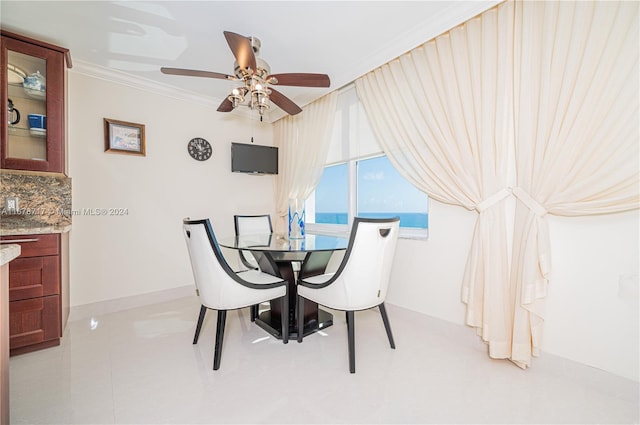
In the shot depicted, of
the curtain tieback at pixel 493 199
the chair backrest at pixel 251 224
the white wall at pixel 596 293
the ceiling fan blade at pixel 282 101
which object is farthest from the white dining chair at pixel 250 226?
the white wall at pixel 596 293

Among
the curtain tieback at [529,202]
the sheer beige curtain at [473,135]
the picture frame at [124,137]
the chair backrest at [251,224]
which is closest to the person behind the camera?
the curtain tieback at [529,202]

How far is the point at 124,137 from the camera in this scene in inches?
116

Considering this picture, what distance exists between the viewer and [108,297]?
2855mm

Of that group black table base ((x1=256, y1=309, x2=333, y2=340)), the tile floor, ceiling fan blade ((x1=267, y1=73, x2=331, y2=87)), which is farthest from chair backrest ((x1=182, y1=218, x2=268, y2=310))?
ceiling fan blade ((x1=267, y1=73, x2=331, y2=87))

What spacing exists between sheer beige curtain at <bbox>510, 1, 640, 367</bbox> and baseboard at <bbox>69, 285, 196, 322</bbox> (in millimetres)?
3376

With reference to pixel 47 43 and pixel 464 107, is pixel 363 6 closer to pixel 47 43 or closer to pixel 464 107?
pixel 464 107

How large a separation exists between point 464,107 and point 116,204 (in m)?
3.51

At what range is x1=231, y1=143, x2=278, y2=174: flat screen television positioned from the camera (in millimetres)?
3738

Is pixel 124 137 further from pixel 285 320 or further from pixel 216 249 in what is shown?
pixel 285 320

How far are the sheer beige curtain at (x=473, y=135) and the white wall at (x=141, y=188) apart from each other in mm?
2524

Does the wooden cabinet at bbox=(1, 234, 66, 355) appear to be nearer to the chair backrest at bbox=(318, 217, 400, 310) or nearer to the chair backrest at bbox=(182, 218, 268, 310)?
the chair backrest at bbox=(182, 218, 268, 310)

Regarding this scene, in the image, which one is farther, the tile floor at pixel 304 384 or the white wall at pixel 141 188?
the white wall at pixel 141 188

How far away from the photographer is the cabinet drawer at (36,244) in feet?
6.43

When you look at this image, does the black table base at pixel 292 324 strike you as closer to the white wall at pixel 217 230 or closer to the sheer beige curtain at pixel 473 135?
the white wall at pixel 217 230
